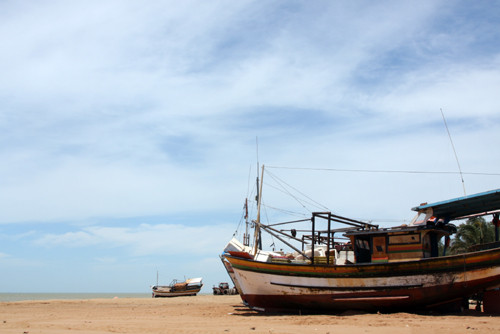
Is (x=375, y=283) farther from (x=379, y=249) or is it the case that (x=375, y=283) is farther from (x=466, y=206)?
(x=466, y=206)

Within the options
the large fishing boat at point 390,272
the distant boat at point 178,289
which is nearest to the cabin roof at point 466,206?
the large fishing boat at point 390,272

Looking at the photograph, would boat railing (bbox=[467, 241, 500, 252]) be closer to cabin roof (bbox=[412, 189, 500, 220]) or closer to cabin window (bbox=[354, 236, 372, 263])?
cabin roof (bbox=[412, 189, 500, 220])

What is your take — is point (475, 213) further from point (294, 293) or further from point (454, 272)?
point (294, 293)

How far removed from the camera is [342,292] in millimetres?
16969

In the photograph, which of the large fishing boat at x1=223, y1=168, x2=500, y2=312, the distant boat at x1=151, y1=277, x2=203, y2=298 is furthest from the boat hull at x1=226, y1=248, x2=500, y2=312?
the distant boat at x1=151, y1=277, x2=203, y2=298

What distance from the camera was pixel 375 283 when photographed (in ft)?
54.2

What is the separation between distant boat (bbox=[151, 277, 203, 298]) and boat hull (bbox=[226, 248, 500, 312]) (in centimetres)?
3894

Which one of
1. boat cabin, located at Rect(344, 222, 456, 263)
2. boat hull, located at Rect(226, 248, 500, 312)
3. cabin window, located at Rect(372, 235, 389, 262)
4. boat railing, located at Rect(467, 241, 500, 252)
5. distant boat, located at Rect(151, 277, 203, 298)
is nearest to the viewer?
boat hull, located at Rect(226, 248, 500, 312)

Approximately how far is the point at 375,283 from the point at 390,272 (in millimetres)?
678

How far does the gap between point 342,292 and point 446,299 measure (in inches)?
141

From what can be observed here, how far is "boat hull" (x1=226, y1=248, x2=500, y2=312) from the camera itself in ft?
50.9

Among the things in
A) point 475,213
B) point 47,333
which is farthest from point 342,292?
point 47,333

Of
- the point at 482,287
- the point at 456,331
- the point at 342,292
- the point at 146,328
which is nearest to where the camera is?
the point at 456,331

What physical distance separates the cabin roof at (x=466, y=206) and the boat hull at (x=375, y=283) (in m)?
1.73
